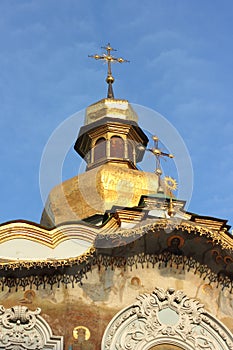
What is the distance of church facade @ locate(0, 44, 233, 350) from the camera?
15812 millimetres

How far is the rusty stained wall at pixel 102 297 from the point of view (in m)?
15.9

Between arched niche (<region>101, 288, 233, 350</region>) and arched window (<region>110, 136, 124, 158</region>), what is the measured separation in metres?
9.00

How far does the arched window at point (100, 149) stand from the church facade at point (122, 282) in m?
7.32

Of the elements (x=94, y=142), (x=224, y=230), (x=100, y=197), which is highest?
(x=94, y=142)

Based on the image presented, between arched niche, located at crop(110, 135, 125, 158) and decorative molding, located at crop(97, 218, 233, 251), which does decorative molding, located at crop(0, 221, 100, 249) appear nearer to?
Result: decorative molding, located at crop(97, 218, 233, 251)

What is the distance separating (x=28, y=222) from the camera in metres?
17.0

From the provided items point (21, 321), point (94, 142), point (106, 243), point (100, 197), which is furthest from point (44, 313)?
point (94, 142)

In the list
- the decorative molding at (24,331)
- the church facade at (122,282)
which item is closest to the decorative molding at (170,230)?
the church facade at (122,282)

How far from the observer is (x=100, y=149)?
84.0ft

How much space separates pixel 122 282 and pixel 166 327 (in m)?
1.00

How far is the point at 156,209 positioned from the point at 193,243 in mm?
1100

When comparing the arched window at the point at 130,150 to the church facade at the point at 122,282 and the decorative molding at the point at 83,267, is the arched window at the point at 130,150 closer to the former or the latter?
the church facade at the point at 122,282

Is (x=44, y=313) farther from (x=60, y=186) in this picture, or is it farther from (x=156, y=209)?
(x=60, y=186)

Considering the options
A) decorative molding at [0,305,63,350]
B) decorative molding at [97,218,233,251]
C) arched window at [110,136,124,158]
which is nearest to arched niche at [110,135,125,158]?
arched window at [110,136,124,158]
